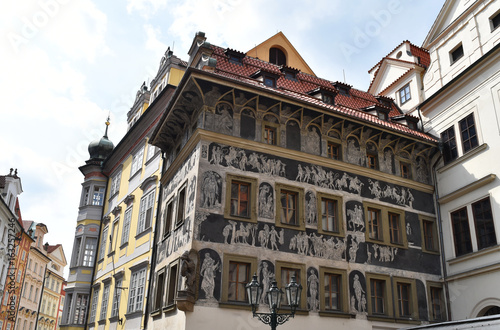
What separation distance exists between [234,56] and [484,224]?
10806 millimetres

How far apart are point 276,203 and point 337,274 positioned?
9.56 ft

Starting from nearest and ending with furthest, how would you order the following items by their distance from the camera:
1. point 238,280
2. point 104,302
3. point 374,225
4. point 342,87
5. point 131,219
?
1. point 238,280
2. point 374,225
3. point 131,219
4. point 104,302
5. point 342,87

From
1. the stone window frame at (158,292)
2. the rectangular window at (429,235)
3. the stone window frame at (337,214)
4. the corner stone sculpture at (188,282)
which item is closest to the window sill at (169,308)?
the stone window frame at (158,292)

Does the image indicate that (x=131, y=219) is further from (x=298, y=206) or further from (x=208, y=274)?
(x=298, y=206)

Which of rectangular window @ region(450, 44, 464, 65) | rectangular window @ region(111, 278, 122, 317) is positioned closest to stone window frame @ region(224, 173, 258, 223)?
rectangular window @ region(111, 278, 122, 317)

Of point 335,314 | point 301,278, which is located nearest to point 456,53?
point 301,278

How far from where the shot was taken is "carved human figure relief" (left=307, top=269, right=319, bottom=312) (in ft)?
45.5

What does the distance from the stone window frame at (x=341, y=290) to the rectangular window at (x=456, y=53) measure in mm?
9697

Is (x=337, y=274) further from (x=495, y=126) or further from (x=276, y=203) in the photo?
(x=495, y=126)

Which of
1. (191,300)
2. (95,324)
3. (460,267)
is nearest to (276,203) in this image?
(191,300)

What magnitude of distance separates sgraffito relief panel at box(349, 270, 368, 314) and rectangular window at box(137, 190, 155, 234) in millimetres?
7827

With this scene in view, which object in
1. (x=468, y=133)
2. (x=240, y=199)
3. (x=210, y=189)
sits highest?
(x=468, y=133)

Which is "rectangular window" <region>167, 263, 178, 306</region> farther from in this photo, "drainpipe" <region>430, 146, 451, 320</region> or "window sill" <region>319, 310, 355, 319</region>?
"drainpipe" <region>430, 146, 451, 320</region>

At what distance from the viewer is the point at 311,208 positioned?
15109 millimetres
